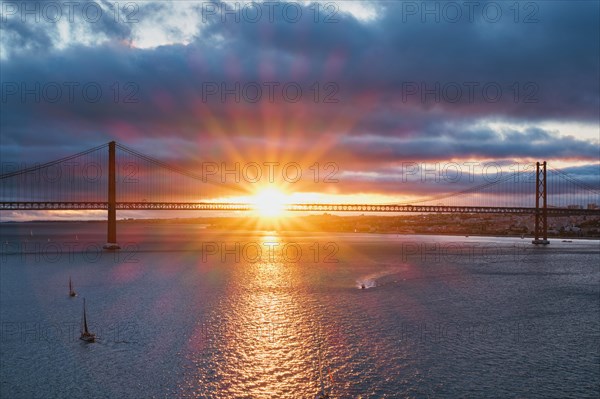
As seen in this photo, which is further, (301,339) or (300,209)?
(300,209)

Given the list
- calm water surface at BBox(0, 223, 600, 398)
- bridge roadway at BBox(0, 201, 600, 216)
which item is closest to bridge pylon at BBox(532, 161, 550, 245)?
bridge roadway at BBox(0, 201, 600, 216)

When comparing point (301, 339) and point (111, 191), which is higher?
point (111, 191)

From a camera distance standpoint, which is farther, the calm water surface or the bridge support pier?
the bridge support pier

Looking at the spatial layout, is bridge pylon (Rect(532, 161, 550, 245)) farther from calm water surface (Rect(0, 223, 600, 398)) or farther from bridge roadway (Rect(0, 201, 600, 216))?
calm water surface (Rect(0, 223, 600, 398))

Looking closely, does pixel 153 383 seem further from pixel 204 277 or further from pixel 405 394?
pixel 204 277

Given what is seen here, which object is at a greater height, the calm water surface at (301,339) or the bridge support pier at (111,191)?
the bridge support pier at (111,191)

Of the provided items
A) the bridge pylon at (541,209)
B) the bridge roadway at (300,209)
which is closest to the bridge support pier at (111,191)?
the bridge roadway at (300,209)

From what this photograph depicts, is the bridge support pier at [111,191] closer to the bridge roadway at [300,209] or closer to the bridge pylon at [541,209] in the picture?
the bridge roadway at [300,209]

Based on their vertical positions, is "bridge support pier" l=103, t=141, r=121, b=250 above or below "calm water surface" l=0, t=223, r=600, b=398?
above

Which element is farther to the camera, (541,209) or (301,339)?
(541,209)

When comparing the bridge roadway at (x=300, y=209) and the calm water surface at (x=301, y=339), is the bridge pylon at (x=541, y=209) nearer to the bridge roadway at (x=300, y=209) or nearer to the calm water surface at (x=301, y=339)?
the bridge roadway at (x=300, y=209)

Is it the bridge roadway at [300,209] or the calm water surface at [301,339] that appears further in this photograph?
the bridge roadway at [300,209]

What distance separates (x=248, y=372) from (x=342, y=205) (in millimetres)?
104818

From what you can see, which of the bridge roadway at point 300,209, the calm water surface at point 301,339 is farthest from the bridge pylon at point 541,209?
the calm water surface at point 301,339
